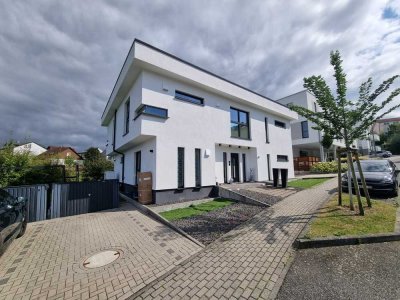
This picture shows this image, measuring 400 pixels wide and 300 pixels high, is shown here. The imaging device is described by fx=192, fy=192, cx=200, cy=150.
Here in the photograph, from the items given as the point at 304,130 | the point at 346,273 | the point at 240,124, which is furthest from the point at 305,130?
the point at 346,273

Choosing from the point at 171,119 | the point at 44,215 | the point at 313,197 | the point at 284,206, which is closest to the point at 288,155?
the point at 313,197

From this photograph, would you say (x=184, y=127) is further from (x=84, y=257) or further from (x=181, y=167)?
(x=84, y=257)

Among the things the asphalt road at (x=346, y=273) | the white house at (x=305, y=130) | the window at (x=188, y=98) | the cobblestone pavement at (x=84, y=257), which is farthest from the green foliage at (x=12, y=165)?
the white house at (x=305, y=130)

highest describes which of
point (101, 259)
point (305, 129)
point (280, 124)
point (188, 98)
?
point (305, 129)

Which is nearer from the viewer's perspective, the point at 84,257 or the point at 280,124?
the point at 84,257

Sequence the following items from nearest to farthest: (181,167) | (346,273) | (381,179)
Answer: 1. (346,273)
2. (381,179)
3. (181,167)

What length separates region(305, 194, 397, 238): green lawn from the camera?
15.5ft

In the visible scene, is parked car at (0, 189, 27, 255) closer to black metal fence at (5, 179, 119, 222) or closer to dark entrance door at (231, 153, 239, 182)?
black metal fence at (5, 179, 119, 222)

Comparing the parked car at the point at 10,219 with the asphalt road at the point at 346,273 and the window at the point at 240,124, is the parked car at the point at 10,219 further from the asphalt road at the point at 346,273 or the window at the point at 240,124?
the window at the point at 240,124

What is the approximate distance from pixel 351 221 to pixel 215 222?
393 centimetres

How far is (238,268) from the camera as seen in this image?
12.0ft

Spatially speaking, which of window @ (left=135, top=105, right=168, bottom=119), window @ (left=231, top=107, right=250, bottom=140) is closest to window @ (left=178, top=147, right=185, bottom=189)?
window @ (left=135, top=105, right=168, bottom=119)

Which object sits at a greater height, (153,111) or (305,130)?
(305,130)

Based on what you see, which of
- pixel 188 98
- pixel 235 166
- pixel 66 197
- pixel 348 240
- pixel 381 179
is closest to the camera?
pixel 348 240
